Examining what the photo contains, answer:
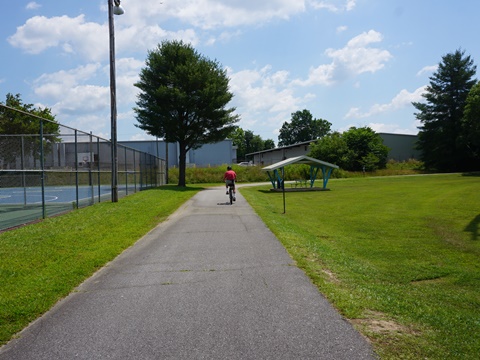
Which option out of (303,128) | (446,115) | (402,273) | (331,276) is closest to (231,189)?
(402,273)

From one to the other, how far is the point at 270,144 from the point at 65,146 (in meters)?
133

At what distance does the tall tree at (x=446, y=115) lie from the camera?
7381cm

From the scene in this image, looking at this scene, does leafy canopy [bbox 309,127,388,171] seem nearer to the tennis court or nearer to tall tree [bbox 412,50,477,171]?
tall tree [bbox 412,50,477,171]

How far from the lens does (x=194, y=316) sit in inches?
194

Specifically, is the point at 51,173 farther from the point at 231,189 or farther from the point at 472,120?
the point at 472,120

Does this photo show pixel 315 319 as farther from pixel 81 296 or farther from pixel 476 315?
pixel 81 296

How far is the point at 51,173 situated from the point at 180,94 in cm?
2316

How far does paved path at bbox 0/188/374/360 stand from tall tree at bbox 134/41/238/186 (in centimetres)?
3185

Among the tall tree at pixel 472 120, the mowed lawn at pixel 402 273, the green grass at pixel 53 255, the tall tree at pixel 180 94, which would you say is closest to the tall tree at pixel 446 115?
the tall tree at pixel 472 120

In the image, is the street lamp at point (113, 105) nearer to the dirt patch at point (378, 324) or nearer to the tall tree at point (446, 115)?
the dirt patch at point (378, 324)

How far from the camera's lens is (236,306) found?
207 inches

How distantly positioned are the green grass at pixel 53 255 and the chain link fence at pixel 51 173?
1.62 metres

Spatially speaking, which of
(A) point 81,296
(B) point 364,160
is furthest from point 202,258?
(B) point 364,160

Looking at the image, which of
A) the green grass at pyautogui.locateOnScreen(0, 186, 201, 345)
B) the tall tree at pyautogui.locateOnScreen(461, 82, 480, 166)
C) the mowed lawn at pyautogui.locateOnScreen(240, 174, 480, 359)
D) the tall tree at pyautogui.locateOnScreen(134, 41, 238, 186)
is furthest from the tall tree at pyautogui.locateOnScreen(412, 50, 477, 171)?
the green grass at pyautogui.locateOnScreen(0, 186, 201, 345)
